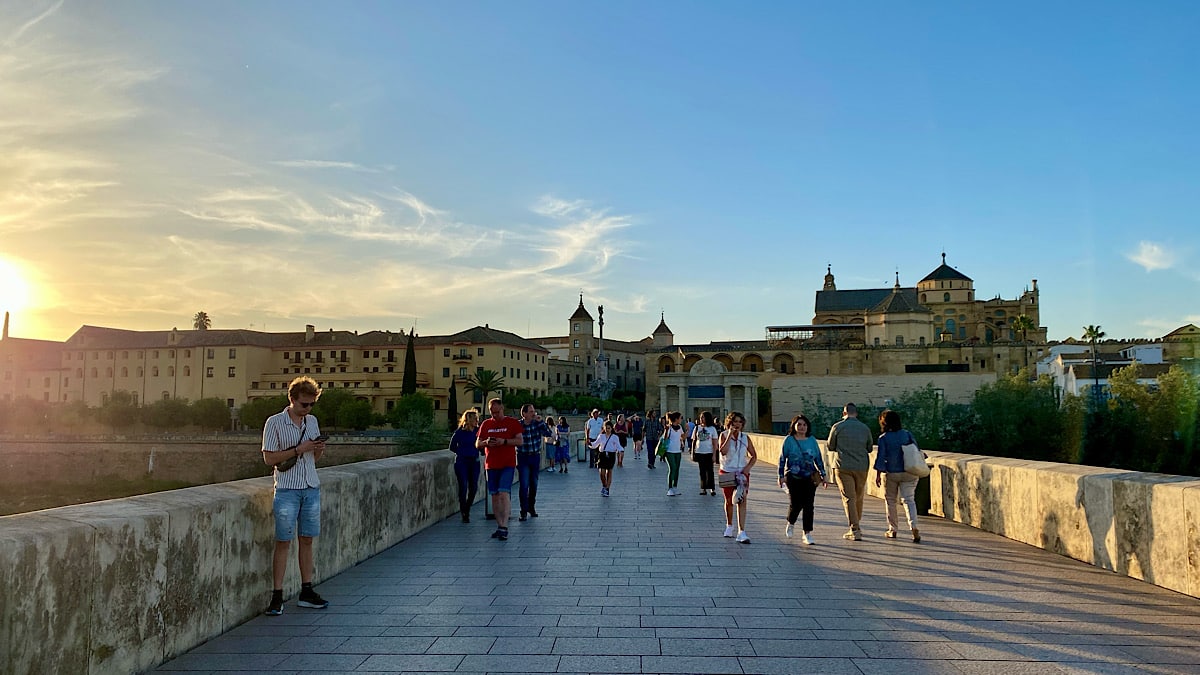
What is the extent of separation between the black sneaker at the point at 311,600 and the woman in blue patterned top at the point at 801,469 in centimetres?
586

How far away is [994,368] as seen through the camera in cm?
9388

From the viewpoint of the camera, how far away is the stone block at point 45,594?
402cm

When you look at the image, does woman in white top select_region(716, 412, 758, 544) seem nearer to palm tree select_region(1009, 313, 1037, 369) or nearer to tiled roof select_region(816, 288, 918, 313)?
palm tree select_region(1009, 313, 1037, 369)

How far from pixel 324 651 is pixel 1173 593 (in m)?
6.61

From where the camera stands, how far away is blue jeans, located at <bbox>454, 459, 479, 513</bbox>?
12.9 m

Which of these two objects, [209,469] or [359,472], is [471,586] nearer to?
[359,472]

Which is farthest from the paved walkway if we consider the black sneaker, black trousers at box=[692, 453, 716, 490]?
black trousers at box=[692, 453, 716, 490]

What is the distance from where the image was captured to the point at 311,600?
22.6 feet

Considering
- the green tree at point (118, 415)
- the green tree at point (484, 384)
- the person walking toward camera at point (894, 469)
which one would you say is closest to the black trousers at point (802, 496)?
the person walking toward camera at point (894, 469)

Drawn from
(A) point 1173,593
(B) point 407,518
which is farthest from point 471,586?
(A) point 1173,593

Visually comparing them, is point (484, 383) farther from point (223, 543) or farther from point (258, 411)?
point (223, 543)

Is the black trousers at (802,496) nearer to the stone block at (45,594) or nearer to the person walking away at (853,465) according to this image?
the person walking away at (853,465)

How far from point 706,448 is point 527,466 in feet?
13.6

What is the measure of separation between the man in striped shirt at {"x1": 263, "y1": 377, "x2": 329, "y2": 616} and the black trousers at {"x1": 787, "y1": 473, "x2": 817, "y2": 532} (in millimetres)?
5899
